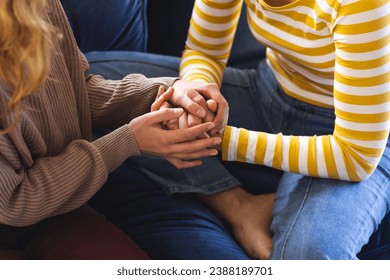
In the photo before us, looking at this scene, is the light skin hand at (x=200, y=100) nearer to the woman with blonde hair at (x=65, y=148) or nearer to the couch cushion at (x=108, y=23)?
the woman with blonde hair at (x=65, y=148)

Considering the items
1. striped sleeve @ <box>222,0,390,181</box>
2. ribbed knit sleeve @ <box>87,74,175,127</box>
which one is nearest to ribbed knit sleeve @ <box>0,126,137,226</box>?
ribbed knit sleeve @ <box>87,74,175,127</box>

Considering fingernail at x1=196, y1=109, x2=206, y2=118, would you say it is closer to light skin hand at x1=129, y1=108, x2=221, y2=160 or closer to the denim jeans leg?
light skin hand at x1=129, y1=108, x2=221, y2=160

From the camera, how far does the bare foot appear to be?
Result: 104 cm

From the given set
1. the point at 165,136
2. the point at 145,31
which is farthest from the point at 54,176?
the point at 145,31

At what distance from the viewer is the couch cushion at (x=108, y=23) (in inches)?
46.8

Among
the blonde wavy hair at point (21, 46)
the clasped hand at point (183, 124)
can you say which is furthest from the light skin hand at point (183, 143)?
the blonde wavy hair at point (21, 46)

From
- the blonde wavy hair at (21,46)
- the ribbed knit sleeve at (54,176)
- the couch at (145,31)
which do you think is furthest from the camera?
the couch at (145,31)

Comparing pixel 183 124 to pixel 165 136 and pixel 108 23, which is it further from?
pixel 108 23

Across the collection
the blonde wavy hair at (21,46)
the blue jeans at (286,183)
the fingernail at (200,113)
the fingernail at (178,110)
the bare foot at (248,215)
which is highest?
the blonde wavy hair at (21,46)

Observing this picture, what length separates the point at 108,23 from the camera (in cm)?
123

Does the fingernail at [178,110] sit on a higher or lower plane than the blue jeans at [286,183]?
higher

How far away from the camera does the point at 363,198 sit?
1.00m

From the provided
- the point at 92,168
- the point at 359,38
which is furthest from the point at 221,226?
the point at 359,38
